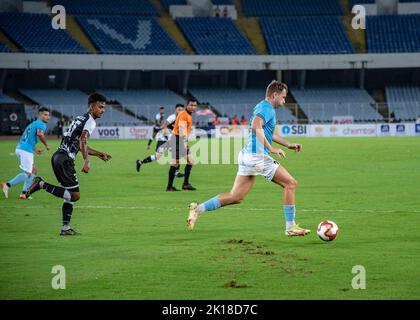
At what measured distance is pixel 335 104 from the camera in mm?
78125

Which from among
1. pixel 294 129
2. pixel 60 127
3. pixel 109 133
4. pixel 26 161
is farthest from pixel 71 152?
pixel 294 129

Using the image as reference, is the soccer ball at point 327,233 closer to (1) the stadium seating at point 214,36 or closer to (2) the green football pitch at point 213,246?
(2) the green football pitch at point 213,246

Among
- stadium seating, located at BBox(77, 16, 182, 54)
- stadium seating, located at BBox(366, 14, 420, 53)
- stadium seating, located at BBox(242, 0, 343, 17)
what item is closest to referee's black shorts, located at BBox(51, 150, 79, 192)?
stadium seating, located at BBox(77, 16, 182, 54)

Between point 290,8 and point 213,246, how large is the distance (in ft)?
266

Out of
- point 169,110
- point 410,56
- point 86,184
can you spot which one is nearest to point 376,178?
point 86,184

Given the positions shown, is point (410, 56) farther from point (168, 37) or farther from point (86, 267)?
point (86, 267)

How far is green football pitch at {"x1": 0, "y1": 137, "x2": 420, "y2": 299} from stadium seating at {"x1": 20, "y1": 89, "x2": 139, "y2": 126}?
158 ft

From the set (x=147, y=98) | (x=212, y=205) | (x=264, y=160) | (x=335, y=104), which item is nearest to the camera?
(x=264, y=160)

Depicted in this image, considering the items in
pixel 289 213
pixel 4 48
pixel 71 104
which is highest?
pixel 4 48

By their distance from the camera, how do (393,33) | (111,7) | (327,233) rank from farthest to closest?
1. (111,7)
2. (393,33)
3. (327,233)

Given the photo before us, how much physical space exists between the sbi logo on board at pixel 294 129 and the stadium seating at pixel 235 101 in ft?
15.9

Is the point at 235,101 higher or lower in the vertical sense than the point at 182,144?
higher

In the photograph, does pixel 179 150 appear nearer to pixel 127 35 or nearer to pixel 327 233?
pixel 327 233

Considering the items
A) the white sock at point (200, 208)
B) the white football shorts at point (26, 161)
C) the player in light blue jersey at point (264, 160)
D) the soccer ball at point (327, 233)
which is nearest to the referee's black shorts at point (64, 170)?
the white sock at point (200, 208)
